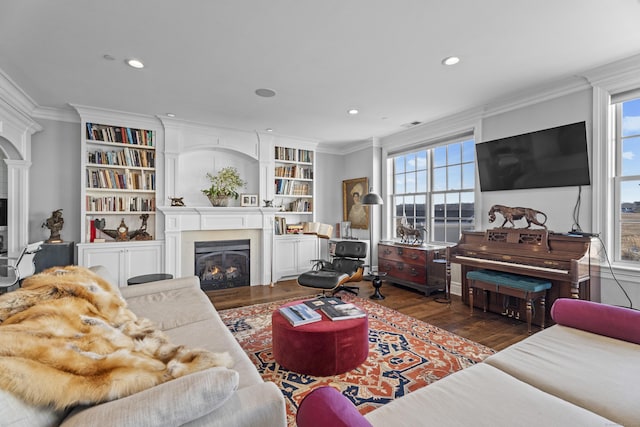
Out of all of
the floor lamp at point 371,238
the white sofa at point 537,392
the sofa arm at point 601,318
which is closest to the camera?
the white sofa at point 537,392

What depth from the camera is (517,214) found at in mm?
3428

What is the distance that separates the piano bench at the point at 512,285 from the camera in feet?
9.72

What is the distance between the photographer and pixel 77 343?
3.70 ft

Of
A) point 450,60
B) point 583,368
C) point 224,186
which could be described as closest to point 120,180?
point 224,186

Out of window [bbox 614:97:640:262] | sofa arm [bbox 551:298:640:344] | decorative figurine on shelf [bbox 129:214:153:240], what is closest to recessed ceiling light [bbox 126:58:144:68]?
decorative figurine on shelf [bbox 129:214:153:240]

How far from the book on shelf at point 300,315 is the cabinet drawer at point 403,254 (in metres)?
2.38

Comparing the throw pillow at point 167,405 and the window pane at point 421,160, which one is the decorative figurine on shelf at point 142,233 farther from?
the window pane at point 421,160

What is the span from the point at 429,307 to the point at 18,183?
209 inches

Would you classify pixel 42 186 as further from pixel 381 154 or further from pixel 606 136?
pixel 606 136

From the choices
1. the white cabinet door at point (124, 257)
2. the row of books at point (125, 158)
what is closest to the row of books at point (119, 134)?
the row of books at point (125, 158)

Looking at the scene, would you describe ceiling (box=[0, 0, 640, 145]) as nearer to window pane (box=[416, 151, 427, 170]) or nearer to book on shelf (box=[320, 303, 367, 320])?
window pane (box=[416, 151, 427, 170])

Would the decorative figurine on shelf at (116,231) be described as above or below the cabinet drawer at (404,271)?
above

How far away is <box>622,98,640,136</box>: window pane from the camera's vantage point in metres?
2.90

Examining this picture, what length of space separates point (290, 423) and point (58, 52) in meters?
3.39
